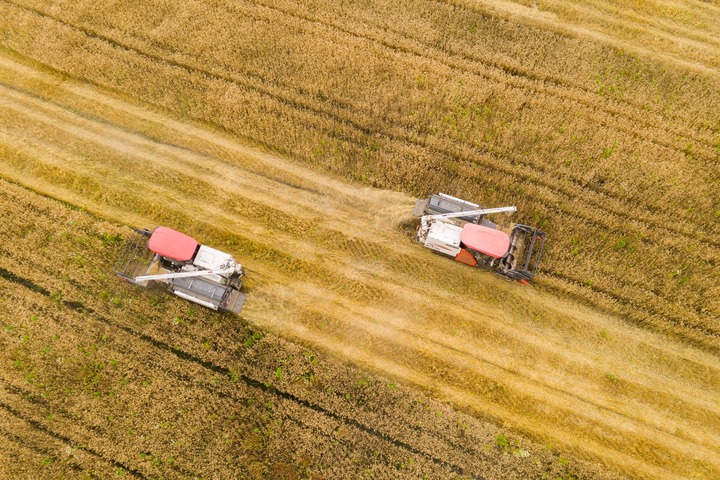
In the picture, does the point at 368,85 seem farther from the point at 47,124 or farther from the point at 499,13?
the point at 47,124

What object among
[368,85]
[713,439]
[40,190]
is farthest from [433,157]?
[40,190]

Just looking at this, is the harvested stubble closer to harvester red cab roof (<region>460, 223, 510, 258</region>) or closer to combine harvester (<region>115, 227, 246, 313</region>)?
combine harvester (<region>115, 227, 246, 313</region>)

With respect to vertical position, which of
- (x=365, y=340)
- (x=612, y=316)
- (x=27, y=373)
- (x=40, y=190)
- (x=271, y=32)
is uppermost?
(x=271, y=32)

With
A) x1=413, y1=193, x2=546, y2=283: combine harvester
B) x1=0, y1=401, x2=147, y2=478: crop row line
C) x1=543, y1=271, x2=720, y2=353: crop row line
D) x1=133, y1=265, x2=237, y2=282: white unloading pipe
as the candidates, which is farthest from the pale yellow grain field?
x1=0, y1=401, x2=147, y2=478: crop row line

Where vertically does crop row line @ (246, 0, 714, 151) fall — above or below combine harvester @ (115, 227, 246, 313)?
above

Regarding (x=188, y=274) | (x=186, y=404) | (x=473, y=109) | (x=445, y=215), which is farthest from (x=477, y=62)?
(x=186, y=404)

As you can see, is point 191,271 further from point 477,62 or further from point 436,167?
point 477,62

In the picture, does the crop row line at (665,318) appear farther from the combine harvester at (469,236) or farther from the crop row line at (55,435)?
the crop row line at (55,435)
